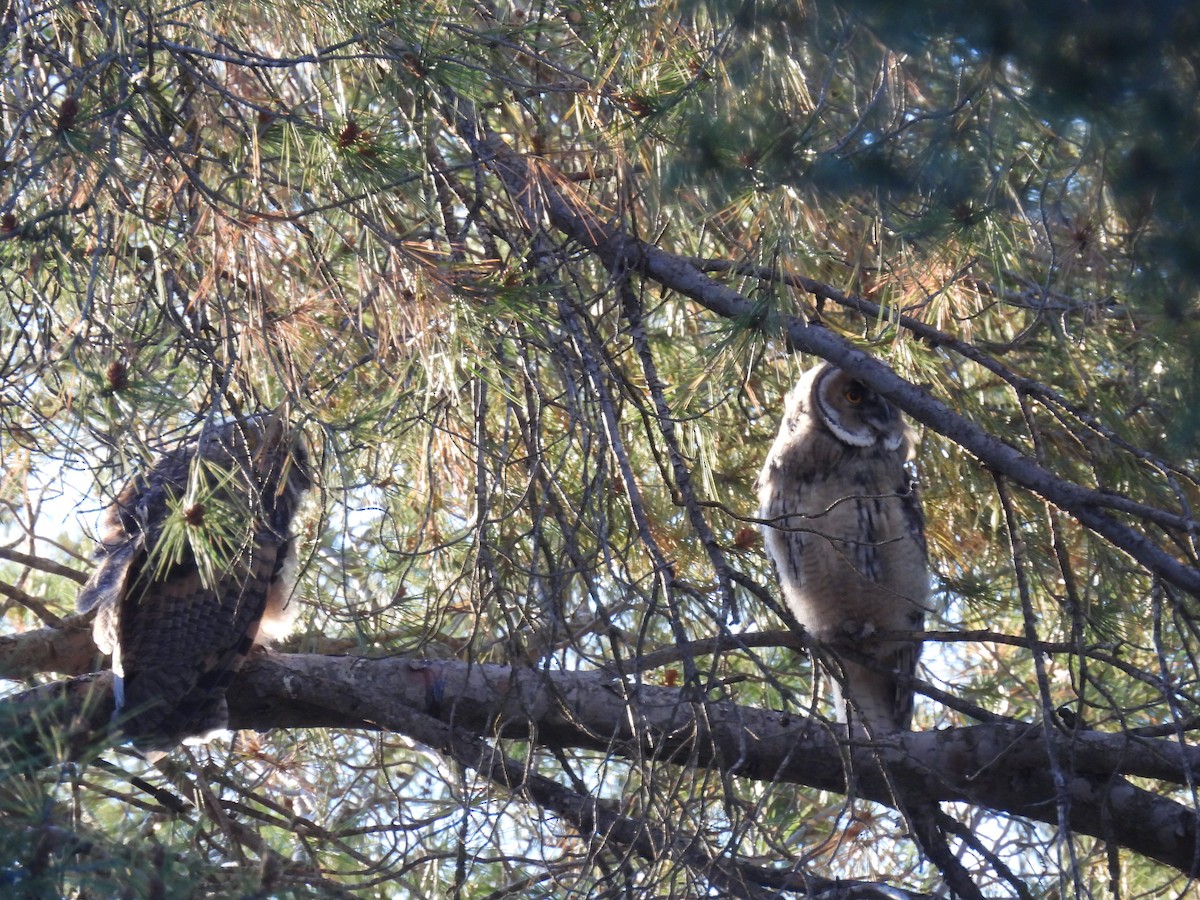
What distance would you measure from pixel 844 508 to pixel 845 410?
0.24 meters

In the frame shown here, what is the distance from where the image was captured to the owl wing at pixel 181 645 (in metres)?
2.84

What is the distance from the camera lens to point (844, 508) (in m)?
3.12

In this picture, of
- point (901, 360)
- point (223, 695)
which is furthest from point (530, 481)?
point (223, 695)

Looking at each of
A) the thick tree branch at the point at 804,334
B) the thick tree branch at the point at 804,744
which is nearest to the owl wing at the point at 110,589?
the thick tree branch at the point at 804,744

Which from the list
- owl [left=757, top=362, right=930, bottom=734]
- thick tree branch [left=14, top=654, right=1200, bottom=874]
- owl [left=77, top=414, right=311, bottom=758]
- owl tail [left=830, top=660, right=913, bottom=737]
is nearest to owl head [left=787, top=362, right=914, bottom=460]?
owl [left=757, top=362, right=930, bottom=734]

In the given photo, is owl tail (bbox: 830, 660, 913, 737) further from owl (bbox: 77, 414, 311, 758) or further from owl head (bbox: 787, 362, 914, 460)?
owl (bbox: 77, 414, 311, 758)

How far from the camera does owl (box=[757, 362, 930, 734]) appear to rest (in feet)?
10.2

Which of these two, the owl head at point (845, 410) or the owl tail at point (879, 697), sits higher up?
the owl head at point (845, 410)

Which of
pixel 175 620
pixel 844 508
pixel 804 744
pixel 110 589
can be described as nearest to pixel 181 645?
pixel 175 620

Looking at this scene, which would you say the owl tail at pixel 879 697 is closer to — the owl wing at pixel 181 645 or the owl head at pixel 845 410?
the owl head at pixel 845 410

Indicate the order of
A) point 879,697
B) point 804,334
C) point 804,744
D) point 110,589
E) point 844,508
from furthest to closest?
point 879,697 < point 844,508 < point 110,589 < point 804,744 < point 804,334

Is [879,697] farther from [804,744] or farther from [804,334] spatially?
[804,334]

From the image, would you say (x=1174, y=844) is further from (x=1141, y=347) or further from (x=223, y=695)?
(x=223, y=695)

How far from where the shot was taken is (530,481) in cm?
190
